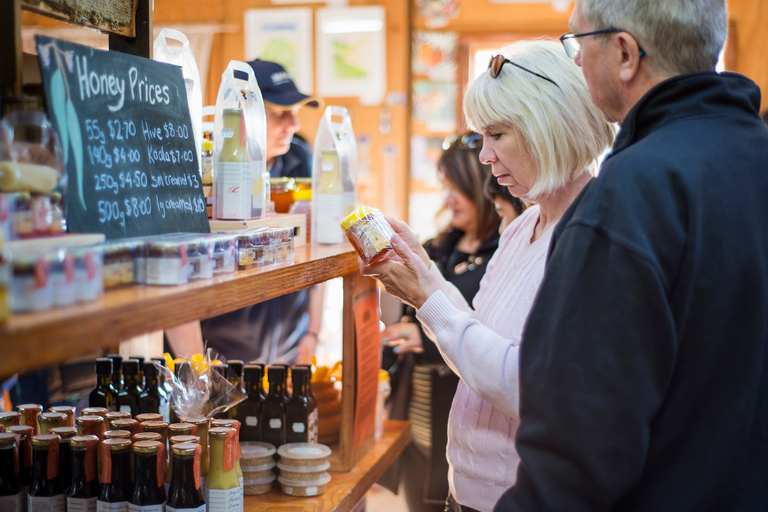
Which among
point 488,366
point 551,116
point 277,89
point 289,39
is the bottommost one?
point 488,366

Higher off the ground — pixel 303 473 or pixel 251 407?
pixel 251 407

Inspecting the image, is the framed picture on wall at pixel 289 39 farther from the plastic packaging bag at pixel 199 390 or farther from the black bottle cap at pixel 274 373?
the plastic packaging bag at pixel 199 390

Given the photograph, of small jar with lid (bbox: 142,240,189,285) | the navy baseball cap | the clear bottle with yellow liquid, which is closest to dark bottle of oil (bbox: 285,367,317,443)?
the clear bottle with yellow liquid

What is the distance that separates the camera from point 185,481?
4.03 feet

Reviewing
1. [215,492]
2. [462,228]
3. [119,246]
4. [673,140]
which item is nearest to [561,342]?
[673,140]

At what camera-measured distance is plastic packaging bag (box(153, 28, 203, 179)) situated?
1428mm

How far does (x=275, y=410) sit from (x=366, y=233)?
59 centimetres

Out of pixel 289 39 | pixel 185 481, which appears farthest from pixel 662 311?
pixel 289 39

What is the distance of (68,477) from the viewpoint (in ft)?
4.14

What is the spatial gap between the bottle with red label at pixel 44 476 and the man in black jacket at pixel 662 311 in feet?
2.72

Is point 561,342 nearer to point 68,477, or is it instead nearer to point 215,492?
point 215,492

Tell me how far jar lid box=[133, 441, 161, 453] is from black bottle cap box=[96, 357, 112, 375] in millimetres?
431

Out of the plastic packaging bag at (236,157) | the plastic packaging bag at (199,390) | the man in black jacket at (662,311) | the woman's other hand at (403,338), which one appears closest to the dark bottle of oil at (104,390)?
the plastic packaging bag at (199,390)

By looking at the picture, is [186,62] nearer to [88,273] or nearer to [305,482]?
[88,273]
